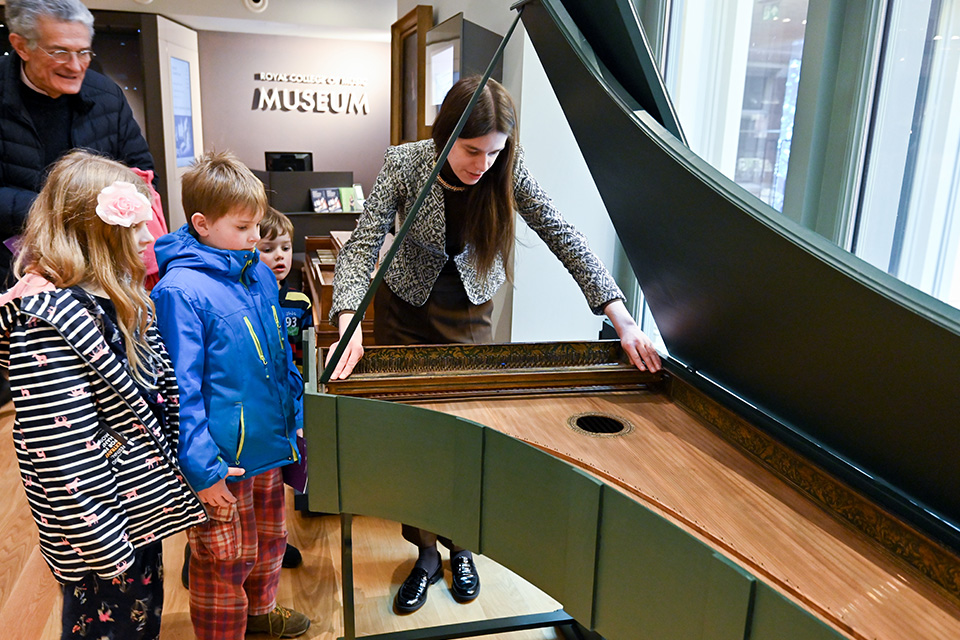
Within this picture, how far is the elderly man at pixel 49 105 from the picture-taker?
6.72 feet

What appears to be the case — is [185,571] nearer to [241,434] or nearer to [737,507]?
[241,434]

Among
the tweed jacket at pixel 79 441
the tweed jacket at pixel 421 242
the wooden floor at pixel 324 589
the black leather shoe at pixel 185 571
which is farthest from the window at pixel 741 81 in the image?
the black leather shoe at pixel 185 571

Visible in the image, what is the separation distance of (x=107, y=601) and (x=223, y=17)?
5.61 m

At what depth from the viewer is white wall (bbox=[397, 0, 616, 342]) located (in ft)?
9.87

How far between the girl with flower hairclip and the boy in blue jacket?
57 millimetres

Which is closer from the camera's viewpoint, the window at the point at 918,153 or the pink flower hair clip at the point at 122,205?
the pink flower hair clip at the point at 122,205

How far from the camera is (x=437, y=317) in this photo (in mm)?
2062

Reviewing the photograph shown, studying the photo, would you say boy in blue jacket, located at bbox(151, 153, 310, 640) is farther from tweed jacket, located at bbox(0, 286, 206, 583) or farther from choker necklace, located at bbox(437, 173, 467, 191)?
choker necklace, located at bbox(437, 173, 467, 191)

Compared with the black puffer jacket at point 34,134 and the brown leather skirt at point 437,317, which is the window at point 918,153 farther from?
the black puffer jacket at point 34,134

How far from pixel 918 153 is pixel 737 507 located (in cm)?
112

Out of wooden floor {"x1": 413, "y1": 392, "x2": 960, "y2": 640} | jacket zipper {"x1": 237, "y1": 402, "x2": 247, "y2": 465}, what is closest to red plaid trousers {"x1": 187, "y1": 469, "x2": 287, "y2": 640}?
jacket zipper {"x1": 237, "y1": 402, "x2": 247, "y2": 465}

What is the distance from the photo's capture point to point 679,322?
1570 mm

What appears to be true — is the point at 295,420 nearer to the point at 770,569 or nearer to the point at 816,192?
the point at 770,569

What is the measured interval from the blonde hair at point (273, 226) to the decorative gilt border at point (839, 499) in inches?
62.2
